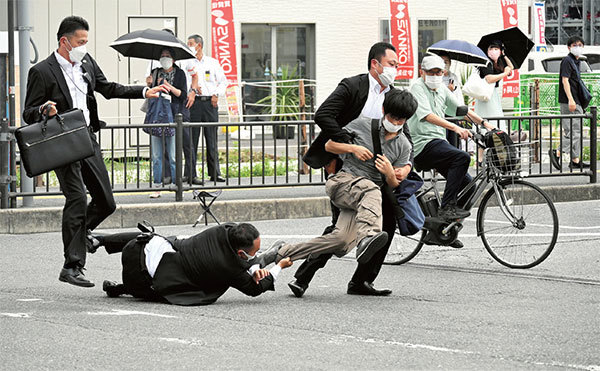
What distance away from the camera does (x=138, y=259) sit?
322 inches

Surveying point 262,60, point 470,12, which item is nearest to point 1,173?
point 262,60

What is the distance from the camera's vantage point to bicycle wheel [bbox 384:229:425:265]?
34.3 ft

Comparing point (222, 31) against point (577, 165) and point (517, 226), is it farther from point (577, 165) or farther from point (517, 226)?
point (517, 226)

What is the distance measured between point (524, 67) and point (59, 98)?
2360cm

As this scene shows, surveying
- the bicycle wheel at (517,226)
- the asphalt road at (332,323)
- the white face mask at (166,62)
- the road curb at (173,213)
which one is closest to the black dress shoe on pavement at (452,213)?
the bicycle wheel at (517,226)

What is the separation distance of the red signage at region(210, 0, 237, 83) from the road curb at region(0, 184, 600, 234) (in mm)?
8613

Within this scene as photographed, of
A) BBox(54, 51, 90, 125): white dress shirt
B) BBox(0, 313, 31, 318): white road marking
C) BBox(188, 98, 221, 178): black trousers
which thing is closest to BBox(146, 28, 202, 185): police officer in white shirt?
BBox(188, 98, 221, 178): black trousers

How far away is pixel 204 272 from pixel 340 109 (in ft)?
5.22

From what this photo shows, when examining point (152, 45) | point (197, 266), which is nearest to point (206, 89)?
→ point (152, 45)

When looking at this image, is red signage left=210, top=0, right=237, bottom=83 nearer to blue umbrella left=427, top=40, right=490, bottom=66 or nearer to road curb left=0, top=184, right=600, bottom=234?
blue umbrella left=427, top=40, right=490, bottom=66

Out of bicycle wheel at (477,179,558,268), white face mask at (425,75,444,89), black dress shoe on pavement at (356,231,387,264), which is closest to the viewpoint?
black dress shoe on pavement at (356,231,387,264)

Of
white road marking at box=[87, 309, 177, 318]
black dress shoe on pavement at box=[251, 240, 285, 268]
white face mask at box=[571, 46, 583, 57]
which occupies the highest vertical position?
white face mask at box=[571, 46, 583, 57]

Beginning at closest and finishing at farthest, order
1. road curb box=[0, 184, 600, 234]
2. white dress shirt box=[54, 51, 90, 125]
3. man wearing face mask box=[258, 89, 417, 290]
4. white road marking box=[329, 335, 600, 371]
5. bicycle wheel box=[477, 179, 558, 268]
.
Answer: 1. white road marking box=[329, 335, 600, 371]
2. man wearing face mask box=[258, 89, 417, 290]
3. white dress shirt box=[54, 51, 90, 125]
4. bicycle wheel box=[477, 179, 558, 268]
5. road curb box=[0, 184, 600, 234]

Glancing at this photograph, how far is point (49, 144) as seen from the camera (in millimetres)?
8422
